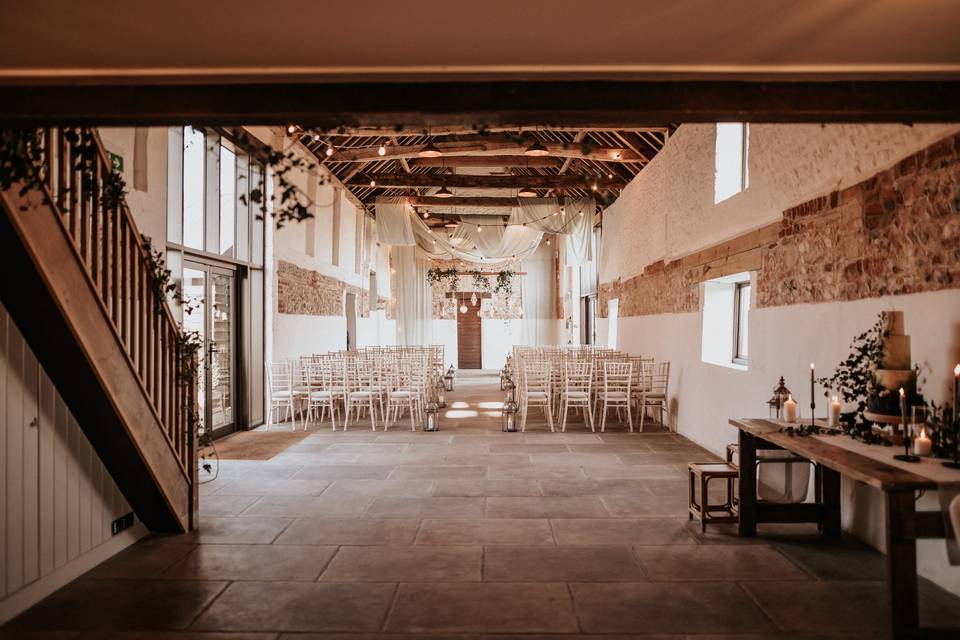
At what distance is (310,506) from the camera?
4.83 meters

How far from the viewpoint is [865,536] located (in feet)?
13.0

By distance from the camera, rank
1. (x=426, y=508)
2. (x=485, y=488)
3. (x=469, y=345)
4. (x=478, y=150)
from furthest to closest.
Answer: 1. (x=469, y=345)
2. (x=478, y=150)
3. (x=485, y=488)
4. (x=426, y=508)

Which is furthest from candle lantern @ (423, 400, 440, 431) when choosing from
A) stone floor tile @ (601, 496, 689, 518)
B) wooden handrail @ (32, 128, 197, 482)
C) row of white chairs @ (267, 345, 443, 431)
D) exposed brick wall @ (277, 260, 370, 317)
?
wooden handrail @ (32, 128, 197, 482)

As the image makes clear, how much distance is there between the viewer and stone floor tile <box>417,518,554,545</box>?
13.3 feet

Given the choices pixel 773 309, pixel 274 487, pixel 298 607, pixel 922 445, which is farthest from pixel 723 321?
pixel 298 607

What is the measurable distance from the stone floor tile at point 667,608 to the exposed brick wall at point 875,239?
6.41 ft

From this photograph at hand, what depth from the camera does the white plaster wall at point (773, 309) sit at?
3.48 metres

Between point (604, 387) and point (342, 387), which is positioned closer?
point (604, 387)

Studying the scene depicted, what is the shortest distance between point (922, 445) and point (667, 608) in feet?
4.54

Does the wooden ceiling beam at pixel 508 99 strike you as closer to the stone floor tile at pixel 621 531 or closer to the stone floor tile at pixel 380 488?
the stone floor tile at pixel 621 531

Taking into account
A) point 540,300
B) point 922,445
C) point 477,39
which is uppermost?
point 477,39

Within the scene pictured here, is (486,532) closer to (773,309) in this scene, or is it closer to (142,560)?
(142,560)

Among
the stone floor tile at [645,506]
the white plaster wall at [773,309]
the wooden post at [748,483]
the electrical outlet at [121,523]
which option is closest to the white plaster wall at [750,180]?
the white plaster wall at [773,309]

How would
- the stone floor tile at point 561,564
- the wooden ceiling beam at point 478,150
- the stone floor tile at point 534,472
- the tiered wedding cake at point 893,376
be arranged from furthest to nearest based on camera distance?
the wooden ceiling beam at point 478,150 < the stone floor tile at point 534,472 < the stone floor tile at point 561,564 < the tiered wedding cake at point 893,376
